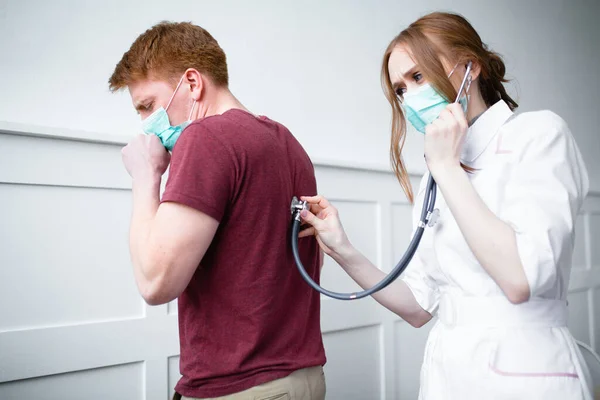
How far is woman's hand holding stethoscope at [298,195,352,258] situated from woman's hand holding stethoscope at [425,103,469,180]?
0.26m

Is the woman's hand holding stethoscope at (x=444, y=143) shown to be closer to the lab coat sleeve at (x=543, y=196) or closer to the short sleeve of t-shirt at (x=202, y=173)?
the lab coat sleeve at (x=543, y=196)

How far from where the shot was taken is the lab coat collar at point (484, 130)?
41.1 inches

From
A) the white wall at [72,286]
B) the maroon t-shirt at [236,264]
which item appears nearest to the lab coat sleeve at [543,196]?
the maroon t-shirt at [236,264]

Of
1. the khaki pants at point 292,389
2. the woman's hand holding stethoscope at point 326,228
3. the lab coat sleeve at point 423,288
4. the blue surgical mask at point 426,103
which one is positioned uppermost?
the blue surgical mask at point 426,103

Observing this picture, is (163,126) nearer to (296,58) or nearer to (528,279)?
(528,279)

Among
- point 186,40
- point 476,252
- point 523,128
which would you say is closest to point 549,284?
point 476,252

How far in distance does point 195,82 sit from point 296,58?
1.13 m

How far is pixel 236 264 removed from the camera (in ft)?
3.05

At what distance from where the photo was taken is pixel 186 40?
1.12m

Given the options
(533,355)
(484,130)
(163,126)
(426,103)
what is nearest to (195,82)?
(163,126)

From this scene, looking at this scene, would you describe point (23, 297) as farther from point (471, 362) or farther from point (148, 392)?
point (471, 362)

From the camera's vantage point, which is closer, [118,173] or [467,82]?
[467,82]

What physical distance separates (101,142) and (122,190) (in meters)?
0.15

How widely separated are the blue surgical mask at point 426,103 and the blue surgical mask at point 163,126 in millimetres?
431
